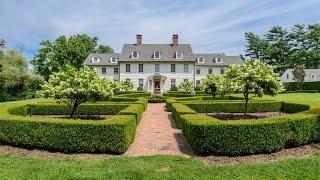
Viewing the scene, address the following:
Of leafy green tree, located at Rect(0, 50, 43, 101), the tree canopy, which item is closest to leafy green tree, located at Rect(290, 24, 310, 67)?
the tree canopy

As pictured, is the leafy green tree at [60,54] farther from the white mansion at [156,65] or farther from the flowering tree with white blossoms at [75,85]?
the flowering tree with white blossoms at [75,85]

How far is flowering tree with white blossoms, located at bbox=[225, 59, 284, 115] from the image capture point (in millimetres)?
15047

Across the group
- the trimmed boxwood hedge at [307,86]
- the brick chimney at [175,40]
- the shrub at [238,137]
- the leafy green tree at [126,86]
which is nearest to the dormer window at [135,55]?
the brick chimney at [175,40]

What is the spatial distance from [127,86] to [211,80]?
2123 cm

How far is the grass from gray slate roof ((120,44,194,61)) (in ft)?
140

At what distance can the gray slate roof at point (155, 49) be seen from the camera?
166ft

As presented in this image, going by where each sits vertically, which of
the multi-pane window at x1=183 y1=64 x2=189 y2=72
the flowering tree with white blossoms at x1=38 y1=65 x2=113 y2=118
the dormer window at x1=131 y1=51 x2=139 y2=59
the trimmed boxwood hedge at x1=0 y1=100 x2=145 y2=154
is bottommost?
the trimmed boxwood hedge at x1=0 y1=100 x2=145 y2=154

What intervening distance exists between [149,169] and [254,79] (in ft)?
29.6

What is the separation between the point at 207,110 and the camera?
67.0 feet

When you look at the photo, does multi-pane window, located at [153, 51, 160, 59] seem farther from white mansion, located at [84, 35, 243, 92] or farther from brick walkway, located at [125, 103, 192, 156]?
brick walkway, located at [125, 103, 192, 156]

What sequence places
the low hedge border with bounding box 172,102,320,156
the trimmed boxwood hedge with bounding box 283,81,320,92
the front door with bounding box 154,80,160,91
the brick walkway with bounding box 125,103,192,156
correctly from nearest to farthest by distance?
the low hedge border with bounding box 172,102,320,156
the brick walkway with bounding box 125,103,192,156
the trimmed boxwood hedge with bounding box 283,81,320,92
the front door with bounding box 154,80,160,91

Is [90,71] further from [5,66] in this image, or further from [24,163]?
[5,66]

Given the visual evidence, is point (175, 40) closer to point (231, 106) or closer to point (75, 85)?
point (231, 106)

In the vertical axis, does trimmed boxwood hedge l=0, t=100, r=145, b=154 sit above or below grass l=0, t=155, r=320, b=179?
above
